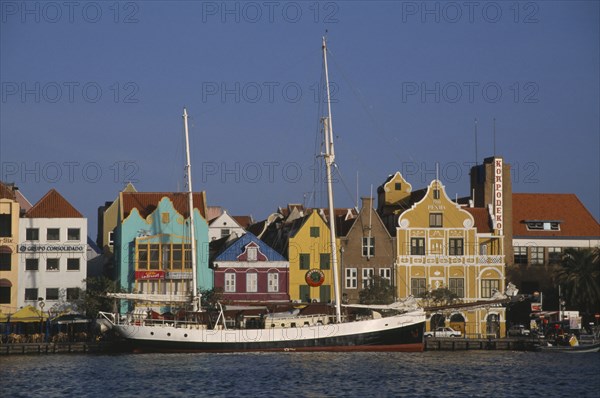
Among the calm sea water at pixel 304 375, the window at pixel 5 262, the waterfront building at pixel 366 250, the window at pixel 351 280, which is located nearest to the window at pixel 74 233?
the window at pixel 5 262

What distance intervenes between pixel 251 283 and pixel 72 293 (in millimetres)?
17307

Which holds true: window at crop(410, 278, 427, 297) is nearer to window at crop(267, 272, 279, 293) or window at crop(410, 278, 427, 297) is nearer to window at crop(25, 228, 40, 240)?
window at crop(267, 272, 279, 293)

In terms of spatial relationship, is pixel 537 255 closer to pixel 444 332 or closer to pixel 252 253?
pixel 444 332

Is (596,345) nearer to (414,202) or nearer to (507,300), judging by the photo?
(507,300)

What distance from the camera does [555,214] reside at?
13038cm

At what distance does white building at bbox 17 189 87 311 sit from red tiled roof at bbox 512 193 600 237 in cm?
4646

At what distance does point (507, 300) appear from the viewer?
102688mm

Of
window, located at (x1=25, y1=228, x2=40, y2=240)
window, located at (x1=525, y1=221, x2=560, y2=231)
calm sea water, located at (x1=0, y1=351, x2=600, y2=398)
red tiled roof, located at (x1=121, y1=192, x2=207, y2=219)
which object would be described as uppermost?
red tiled roof, located at (x1=121, y1=192, x2=207, y2=219)

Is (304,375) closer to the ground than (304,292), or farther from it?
closer to the ground

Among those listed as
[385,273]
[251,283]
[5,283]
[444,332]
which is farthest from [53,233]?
[444,332]

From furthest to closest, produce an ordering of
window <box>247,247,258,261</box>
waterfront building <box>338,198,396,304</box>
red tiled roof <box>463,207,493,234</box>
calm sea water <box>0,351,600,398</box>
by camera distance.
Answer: red tiled roof <box>463,207,493,234</box>
waterfront building <box>338,198,396,304</box>
window <box>247,247,258,261</box>
calm sea water <box>0,351,600,398</box>

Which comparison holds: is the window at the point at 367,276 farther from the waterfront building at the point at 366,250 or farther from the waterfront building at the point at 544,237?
the waterfront building at the point at 544,237

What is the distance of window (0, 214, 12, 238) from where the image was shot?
112 m

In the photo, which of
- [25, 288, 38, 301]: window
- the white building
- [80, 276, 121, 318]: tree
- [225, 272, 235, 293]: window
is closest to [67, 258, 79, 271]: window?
the white building
